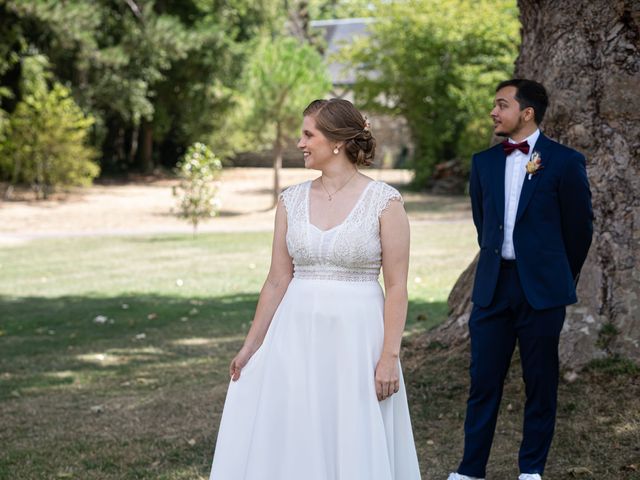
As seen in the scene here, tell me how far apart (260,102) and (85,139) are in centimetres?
948

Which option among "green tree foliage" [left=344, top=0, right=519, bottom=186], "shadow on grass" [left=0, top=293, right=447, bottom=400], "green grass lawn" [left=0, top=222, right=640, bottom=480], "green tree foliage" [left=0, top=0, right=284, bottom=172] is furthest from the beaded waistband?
"green tree foliage" [left=0, top=0, right=284, bottom=172]

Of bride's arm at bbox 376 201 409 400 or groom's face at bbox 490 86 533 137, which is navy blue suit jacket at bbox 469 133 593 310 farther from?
bride's arm at bbox 376 201 409 400

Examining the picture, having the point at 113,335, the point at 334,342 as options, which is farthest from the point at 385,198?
the point at 113,335

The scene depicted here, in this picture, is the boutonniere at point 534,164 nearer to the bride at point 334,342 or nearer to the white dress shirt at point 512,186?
the white dress shirt at point 512,186

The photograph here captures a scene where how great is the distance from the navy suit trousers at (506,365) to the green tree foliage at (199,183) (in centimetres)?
1732

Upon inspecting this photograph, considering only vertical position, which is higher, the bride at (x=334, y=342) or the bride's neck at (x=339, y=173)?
the bride's neck at (x=339, y=173)

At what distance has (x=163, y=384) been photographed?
26.4ft

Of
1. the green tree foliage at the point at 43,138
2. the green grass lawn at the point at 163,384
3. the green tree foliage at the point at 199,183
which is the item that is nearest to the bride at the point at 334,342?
the green grass lawn at the point at 163,384

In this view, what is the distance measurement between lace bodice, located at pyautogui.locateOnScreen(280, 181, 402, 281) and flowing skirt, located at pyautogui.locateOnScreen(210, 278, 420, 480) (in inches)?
1.9

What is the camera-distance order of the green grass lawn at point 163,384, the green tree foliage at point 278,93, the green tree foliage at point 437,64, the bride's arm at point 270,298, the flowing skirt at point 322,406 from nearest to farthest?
the flowing skirt at point 322,406 → the bride's arm at point 270,298 → the green grass lawn at point 163,384 → the green tree foliage at point 278,93 → the green tree foliage at point 437,64

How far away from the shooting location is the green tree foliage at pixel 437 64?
1316 inches

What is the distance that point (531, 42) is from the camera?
661 centimetres

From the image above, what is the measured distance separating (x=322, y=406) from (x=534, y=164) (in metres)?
1.62

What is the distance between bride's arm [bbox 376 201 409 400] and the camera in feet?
12.2
